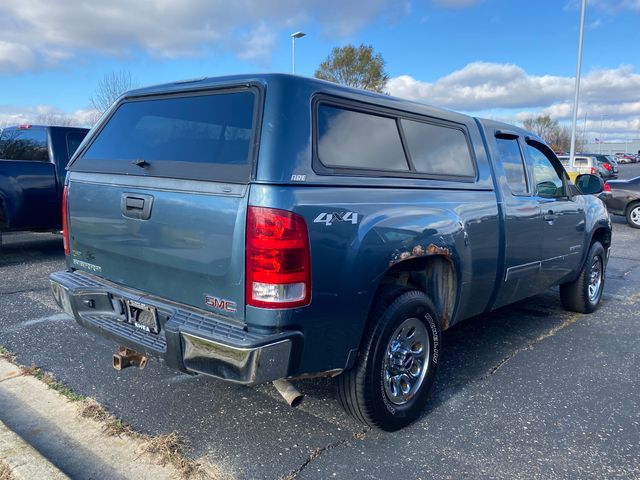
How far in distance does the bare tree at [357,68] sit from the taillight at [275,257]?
83.6ft

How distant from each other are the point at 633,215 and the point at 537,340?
10.2 metres

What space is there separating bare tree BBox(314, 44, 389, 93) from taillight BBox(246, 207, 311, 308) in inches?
1003

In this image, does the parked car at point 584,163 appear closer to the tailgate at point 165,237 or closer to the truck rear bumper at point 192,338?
the tailgate at point 165,237

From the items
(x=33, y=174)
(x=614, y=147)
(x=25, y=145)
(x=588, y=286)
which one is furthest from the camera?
(x=614, y=147)

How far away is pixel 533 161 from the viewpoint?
462 centimetres

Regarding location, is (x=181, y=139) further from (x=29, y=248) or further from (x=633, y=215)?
(x=633, y=215)

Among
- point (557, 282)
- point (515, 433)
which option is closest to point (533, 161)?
point (557, 282)

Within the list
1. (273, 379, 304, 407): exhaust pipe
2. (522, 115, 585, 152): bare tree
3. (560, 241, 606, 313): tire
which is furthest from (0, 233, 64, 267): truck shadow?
(522, 115, 585, 152): bare tree

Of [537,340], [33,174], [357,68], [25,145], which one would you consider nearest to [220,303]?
[537,340]

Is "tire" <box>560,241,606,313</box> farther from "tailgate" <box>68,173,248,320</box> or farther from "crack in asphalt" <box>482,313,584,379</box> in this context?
"tailgate" <box>68,173,248,320</box>

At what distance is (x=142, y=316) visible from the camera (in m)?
2.85

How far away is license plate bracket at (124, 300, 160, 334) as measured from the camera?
2.75m

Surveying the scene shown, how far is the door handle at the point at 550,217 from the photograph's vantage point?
14.7 ft

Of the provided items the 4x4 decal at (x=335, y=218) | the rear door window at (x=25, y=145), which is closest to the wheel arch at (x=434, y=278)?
the 4x4 decal at (x=335, y=218)
